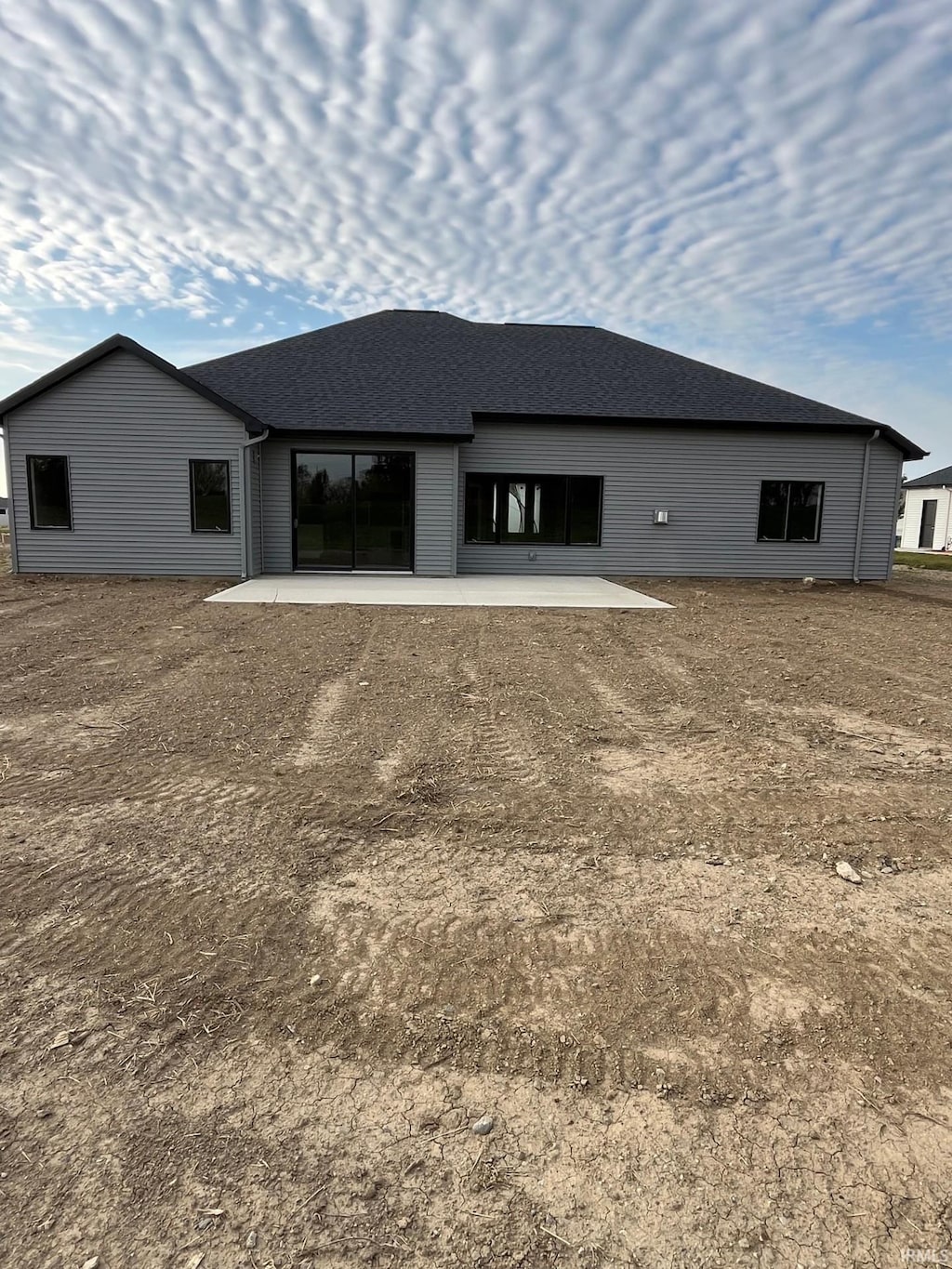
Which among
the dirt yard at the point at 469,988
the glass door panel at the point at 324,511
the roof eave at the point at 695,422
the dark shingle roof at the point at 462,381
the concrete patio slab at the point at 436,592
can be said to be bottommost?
the dirt yard at the point at 469,988

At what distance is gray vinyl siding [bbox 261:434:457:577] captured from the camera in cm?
1539

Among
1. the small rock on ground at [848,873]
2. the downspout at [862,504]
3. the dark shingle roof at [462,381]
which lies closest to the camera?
the small rock on ground at [848,873]

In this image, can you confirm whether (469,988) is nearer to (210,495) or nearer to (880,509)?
(210,495)

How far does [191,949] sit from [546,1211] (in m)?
1.64

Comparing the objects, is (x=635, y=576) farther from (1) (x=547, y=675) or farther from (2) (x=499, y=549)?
(1) (x=547, y=675)

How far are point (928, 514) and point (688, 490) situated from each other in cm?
2714

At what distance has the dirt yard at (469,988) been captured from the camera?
6.23 ft

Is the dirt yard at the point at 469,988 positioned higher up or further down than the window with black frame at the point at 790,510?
further down

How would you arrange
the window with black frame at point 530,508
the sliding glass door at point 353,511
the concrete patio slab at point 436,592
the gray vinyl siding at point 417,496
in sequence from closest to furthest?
Result: the concrete patio slab at point 436,592 < the gray vinyl siding at point 417,496 < the sliding glass door at point 353,511 < the window with black frame at point 530,508

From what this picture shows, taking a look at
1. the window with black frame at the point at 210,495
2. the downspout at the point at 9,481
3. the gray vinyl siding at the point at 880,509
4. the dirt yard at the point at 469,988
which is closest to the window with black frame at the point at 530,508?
the window with black frame at the point at 210,495

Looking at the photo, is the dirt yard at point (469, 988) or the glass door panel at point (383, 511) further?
the glass door panel at point (383, 511)

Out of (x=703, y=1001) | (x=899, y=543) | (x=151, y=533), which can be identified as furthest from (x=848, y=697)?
(x=899, y=543)

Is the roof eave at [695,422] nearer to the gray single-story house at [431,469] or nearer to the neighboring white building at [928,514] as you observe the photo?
the gray single-story house at [431,469]

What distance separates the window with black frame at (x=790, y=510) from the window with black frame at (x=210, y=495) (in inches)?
449
